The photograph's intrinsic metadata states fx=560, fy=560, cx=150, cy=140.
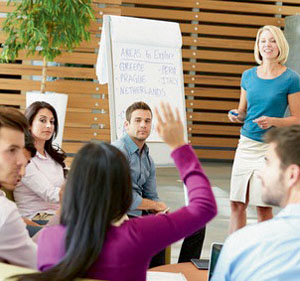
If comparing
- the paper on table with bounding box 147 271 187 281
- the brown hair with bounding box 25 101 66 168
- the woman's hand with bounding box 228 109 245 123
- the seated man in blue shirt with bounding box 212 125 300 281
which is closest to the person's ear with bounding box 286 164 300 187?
the seated man in blue shirt with bounding box 212 125 300 281

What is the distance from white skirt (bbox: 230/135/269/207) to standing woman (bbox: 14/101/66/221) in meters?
1.27

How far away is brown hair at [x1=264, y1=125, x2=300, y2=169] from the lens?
5.59ft

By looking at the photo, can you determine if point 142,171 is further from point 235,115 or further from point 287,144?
point 287,144

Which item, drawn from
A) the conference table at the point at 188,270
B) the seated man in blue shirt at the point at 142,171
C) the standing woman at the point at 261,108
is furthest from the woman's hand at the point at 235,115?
the conference table at the point at 188,270

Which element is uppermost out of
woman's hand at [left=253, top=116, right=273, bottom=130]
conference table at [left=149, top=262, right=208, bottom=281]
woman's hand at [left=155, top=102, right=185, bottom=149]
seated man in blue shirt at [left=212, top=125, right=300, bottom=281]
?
woman's hand at [left=155, top=102, right=185, bottom=149]

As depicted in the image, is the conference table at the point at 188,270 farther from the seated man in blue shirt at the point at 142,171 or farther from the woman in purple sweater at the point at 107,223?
the woman in purple sweater at the point at 107,223

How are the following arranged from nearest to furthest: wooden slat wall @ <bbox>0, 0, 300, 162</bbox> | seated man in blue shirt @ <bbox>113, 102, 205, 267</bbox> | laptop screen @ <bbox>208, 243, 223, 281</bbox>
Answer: laptop screen @ <bbox>208, 243, 223, 281</bbox>
seated man in blue shirt @ <bbox>113, 102, 205, 267</bbox>
wooden slat wall @ <bbox>0, 0, 300, 162</bbox>

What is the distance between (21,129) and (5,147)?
84mm

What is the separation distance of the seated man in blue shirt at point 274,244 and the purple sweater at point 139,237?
0.51ft

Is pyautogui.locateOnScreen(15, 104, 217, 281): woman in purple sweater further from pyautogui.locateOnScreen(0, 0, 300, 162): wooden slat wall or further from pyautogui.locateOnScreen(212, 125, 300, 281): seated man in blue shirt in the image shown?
pyautogui.locateOnScreen(0, 0, 300, 162): wooden slat wall

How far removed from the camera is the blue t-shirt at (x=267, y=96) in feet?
12.7

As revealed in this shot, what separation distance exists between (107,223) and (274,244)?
0.46m

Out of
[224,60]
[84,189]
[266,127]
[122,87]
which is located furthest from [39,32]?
[84,189]

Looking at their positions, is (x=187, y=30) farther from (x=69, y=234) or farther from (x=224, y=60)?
(x=69, y=234)
